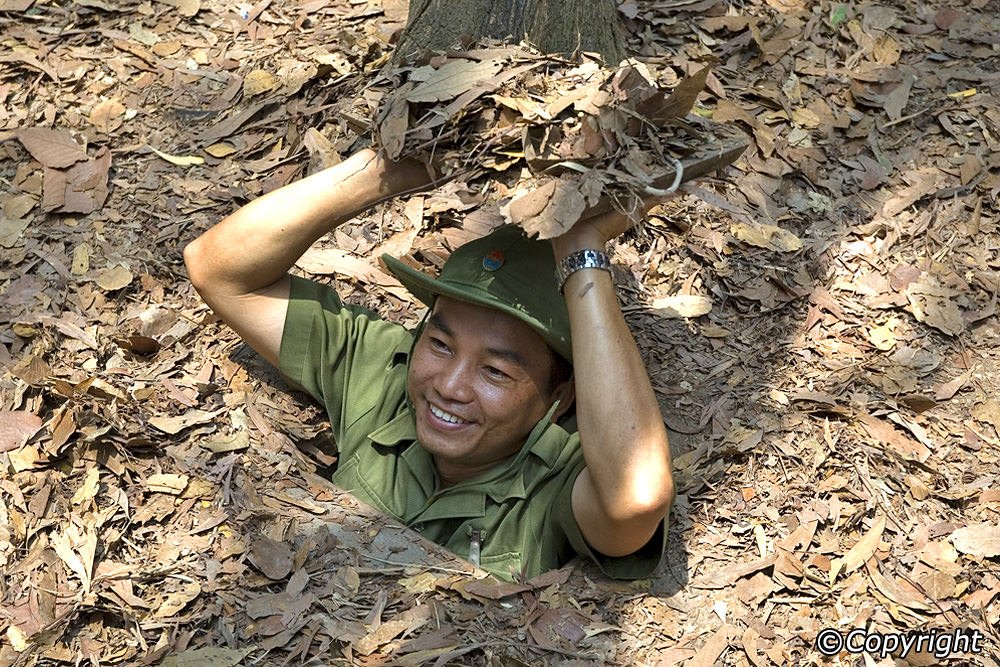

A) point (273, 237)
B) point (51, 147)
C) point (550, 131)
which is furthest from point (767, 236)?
point (51, 147)

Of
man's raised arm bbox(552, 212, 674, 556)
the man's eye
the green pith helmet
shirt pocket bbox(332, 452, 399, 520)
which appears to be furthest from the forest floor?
the man's eye

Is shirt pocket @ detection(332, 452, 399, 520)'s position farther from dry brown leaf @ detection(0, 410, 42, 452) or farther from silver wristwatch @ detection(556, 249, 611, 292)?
silver wristwatch @ detection(556, 249, 611, 292)

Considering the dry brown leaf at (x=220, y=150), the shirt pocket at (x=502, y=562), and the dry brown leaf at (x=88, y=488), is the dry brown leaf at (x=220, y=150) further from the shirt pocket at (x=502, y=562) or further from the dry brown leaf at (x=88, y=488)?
the shirt pocket at (x=502, y=562)

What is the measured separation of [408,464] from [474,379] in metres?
0.58

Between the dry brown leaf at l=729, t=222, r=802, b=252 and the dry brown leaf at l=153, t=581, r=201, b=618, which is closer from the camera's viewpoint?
the dry brown leaf at l=153, t=581, r=201, b=618

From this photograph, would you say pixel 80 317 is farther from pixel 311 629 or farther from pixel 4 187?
pixel 311 629

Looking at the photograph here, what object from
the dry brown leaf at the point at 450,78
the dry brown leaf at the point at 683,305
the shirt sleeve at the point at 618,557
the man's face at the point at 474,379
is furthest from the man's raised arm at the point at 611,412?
the dry brown leaf at the point at 683,305

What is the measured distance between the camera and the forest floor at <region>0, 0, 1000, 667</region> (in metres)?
3.58

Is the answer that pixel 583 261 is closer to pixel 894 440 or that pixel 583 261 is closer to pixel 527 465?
pixel 527 465

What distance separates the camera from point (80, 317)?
181 inches

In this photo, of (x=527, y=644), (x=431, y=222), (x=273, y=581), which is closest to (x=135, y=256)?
(x=431, y=222)

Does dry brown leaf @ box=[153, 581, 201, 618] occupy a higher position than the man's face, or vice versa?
the man's face

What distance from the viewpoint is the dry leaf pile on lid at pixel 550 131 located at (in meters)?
3.37

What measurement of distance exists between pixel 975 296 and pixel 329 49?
3300 millimetres
